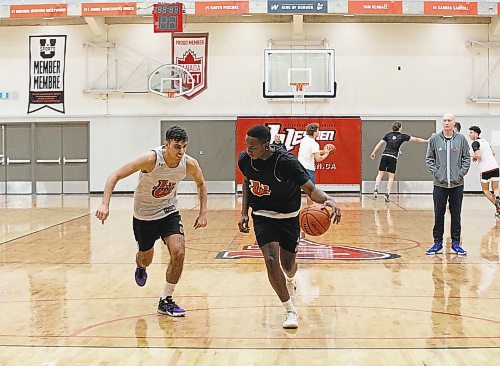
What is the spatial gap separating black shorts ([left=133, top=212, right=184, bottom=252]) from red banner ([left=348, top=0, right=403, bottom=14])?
54.6ft

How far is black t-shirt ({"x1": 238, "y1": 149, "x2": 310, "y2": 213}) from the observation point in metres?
5.49

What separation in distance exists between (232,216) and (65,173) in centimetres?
1066

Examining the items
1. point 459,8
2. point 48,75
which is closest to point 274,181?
→ point 459,8

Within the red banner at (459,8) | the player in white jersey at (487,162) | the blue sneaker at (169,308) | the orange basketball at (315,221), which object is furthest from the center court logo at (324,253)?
the red banner at (459,8)

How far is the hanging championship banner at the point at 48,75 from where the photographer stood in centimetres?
2362

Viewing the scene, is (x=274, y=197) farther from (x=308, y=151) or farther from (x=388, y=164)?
(x=388, y=164)

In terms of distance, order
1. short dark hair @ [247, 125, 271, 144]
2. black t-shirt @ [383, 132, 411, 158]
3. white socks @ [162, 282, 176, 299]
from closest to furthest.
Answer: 1. short dark hair @ [247, 125, 271, 144]
2. white socks @ [162, 282, 176, 299]
3. black t-shirt @ [383, 132, 411, 158]

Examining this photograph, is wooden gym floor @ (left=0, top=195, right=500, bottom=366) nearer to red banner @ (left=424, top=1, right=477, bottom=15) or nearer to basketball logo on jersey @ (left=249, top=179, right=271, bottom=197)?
basketball logo on jersey @ (left=249, top=179, right=271, bottom=197)

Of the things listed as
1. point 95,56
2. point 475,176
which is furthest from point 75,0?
point 475,176

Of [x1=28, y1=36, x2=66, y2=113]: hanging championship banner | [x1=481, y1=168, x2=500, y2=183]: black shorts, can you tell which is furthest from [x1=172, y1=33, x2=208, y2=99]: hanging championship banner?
[x1=481, y1=168, x2=500, y2=183]: black shorts

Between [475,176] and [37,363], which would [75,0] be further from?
[37,363]

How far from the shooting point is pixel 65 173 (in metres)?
24.1

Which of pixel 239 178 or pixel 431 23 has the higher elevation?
pixel 431 23

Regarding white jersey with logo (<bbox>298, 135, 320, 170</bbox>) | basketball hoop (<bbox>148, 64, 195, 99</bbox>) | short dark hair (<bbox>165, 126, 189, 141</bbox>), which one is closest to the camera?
short dark hair (<bbox>165, 126, 189, 141</bbox>)
